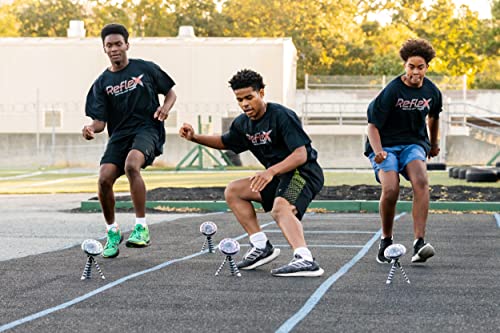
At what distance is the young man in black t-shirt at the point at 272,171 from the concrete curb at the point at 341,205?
682 centimetres

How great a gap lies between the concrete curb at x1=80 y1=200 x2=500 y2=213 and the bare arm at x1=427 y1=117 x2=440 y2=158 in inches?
221

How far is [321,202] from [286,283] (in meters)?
8.07

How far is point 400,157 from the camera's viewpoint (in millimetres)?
9609

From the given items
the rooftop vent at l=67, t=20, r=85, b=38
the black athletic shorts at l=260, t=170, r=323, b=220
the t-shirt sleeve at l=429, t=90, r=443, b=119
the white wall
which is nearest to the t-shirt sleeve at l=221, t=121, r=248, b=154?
the black athletic shorts at l=260, t=170, r=323, b=220

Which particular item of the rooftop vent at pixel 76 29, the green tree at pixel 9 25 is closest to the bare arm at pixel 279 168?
the rooftop vent at pixel 76 29

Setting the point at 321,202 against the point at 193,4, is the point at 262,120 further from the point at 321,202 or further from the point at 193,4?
the point at 193,4

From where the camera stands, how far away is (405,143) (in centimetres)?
962

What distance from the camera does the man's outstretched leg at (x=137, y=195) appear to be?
9.96 m

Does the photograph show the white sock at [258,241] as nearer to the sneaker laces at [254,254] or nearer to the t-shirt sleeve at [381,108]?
the sneaker laces at [254,254]

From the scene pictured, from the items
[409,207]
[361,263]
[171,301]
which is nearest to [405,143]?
[361,263]

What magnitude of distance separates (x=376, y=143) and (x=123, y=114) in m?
2.33

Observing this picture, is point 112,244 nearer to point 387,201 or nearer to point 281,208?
point 281,208

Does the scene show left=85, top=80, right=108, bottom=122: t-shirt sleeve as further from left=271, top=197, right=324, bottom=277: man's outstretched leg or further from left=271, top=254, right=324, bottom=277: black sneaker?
Result: left=271, top=254, right=324, bottom=277: black sneaker

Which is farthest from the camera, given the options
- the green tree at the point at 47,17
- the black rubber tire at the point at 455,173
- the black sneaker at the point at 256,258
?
the green tree at the point at 47,17
